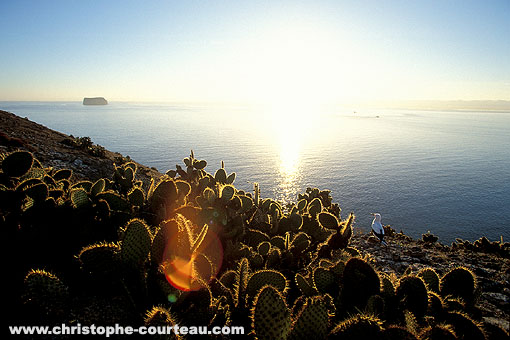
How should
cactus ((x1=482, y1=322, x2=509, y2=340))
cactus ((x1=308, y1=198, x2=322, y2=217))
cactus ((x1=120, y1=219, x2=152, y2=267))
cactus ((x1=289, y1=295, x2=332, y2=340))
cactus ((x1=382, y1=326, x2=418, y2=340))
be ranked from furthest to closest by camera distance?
cactus ((x1=308, y1=198, x2=322, y2=217))
cactus ((x1=120, y1=219, x2=152, y2=267))
cactus ((x1=482, y1=322, x2=509, y2=340))
cactus ((x1=289, y1=295, x2=332, y2=340))
cactus ((x1=382, y1=326, x2=418, y2=340))

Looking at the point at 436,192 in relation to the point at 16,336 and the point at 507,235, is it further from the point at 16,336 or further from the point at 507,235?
the point at 16,336

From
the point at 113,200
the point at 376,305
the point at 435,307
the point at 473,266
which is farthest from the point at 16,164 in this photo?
the point at 473,266

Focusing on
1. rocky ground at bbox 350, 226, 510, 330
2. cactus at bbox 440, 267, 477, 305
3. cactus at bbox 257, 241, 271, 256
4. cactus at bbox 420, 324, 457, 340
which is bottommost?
rocky ground at bbox 350, 226, 510, 330

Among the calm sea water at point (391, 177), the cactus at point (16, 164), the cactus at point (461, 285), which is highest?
the cactus at point (16, 164)

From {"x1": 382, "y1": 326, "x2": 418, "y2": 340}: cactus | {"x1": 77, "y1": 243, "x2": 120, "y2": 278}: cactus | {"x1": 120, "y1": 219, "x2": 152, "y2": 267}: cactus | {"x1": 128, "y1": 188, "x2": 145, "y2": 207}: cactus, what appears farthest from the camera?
{"x1": 128, "y1": 188, "x2": 145, "y2": 207}: cactus

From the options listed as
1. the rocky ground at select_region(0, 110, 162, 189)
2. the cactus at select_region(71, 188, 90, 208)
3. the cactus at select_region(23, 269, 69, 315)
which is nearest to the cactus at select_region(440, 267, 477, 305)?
the cactus at select_region(23, 269, 69, 315)

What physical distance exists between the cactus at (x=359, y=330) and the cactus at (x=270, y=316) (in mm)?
398

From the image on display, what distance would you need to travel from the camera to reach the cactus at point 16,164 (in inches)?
145

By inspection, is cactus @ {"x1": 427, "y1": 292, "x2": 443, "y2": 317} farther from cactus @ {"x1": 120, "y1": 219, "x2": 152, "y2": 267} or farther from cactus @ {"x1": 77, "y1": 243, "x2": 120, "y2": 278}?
cactus @ {"x1": 77, "y1": 243, "x2": 120, "y2": 278}

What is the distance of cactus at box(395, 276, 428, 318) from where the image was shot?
251 centimetres

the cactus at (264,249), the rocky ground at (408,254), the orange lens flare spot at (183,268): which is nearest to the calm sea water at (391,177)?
the rocky ground at (408,254)

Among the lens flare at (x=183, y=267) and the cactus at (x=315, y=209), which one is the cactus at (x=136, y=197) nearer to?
the lens flare at (x=183, y=267)

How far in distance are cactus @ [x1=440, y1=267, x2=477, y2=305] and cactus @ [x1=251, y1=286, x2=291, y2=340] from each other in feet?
7.55

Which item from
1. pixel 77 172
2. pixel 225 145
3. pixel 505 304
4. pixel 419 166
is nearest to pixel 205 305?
pixel 505 304
